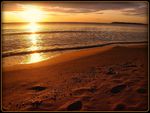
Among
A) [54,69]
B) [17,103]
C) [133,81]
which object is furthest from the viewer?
[54,69]

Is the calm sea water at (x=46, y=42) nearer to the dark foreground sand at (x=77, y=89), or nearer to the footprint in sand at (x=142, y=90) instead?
the dark foreground sand at (x=77, y=89)

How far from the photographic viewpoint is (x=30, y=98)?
5367mm

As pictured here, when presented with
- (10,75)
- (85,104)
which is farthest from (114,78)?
(10,75)

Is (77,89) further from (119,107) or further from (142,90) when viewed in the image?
(142,90)

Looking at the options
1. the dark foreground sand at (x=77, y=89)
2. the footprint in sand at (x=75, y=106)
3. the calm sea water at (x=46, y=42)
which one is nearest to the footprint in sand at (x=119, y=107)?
the dark foreground sand at (x=77, y=89)

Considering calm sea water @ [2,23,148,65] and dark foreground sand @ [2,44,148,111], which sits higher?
calm sea water @ [2,23,148,65]

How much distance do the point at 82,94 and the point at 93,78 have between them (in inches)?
53.6

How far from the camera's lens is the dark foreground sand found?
4.80m

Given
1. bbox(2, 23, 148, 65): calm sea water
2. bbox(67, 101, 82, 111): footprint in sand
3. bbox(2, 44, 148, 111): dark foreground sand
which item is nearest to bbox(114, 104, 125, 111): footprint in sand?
bbox(2, 44, 148, 111): dark foreground sand

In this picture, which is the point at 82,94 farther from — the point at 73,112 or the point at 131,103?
the point at 131,103

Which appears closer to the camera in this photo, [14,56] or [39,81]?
[39,81]

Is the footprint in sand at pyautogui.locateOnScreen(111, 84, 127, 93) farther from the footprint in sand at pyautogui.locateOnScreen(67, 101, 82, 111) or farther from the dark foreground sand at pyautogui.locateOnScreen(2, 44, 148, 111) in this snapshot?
the footprint in sand at pyautogui.locateOnScreen(67, 101, 82, 111)

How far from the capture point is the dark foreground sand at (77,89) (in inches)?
189

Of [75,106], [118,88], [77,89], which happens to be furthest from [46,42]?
[75,106]
